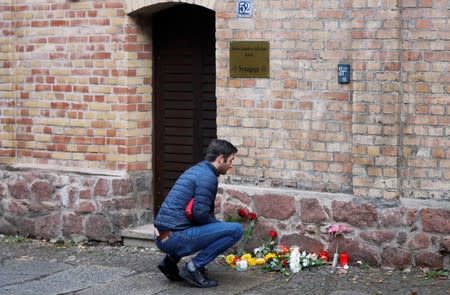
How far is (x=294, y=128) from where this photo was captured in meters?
9.28

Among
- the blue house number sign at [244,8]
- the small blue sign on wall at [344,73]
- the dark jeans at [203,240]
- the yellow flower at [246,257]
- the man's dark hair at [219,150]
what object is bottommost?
the yellow flower at [246,257]

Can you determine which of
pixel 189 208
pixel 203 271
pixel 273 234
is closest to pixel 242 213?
pixel 273 234

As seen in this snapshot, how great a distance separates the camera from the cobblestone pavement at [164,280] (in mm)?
8305

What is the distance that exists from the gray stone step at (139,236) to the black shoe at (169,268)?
145 centimetres

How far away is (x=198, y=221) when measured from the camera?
326 inches

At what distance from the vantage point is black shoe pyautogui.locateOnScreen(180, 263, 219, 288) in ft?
27.6

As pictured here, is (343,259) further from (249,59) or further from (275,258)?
(249,59)

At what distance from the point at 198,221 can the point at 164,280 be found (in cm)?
82

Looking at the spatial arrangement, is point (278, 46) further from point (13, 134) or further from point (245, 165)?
point (13, 134)

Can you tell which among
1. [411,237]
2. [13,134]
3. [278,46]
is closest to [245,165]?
[278,46]

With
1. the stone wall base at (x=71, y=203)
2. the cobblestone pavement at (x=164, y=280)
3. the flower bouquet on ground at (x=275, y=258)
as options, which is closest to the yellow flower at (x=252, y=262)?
the flower bouquet on ground at (x=275, y=258)

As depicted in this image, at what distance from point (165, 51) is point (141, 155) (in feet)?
3.90

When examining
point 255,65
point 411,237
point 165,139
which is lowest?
point 411,237

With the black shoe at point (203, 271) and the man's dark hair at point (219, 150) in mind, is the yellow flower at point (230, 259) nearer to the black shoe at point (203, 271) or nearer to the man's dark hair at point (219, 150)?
the black shoe at point (203, 271)
